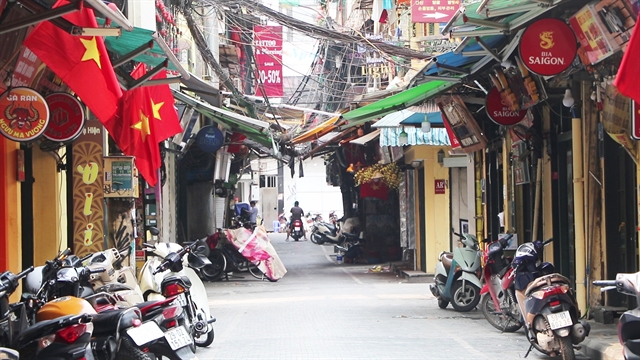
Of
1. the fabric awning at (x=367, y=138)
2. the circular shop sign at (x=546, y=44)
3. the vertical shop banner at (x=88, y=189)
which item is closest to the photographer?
the circular shop sign at (x=546, y=44)

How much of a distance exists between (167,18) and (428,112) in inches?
232

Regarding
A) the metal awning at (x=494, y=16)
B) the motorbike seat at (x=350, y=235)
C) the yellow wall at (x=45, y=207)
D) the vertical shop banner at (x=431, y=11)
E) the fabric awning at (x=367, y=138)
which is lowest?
the motorbike seat at (x=350, y=235)

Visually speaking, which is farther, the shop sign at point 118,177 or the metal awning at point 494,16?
the shop sign at point 118,177

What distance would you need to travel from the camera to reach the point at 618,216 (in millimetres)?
11539

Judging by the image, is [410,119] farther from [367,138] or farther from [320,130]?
[320,130]

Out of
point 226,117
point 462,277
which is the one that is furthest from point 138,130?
point 226,117

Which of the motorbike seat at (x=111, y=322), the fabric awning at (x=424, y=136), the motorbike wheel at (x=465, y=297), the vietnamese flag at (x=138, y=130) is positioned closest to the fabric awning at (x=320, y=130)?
the fabric awning at (x=424, y=136)

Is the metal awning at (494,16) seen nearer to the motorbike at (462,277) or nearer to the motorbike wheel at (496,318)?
the motorbike wheel at (496,318)

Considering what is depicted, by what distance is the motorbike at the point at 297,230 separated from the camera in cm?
4312

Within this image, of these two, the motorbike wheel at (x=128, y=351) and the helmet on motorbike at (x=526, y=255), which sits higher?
the helmet on motorbike at (x=526, y=255)

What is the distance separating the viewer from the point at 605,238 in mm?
11492

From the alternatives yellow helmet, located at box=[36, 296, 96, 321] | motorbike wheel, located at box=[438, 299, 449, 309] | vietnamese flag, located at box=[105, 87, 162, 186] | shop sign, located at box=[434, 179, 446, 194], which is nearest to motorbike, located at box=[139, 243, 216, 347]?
vietnamese flag, located at box=[105, 87, 162, 186]

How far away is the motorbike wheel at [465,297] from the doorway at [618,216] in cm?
285

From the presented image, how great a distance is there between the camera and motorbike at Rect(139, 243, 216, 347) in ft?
32.0
